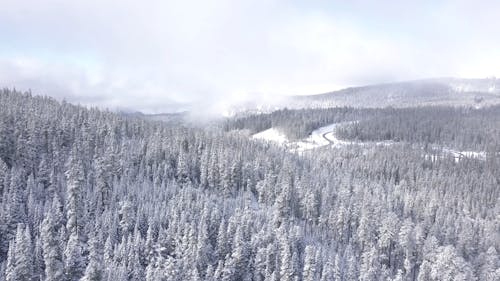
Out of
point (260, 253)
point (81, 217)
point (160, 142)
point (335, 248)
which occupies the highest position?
point (160, 142)

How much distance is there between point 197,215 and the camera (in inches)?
4144

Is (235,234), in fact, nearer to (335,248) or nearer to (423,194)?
(335,248)

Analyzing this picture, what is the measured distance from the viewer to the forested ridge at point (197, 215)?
84.6 m

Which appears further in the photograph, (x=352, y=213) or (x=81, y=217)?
(x=352, y=213)

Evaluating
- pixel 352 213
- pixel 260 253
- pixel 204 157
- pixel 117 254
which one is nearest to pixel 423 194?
pixel 352 213

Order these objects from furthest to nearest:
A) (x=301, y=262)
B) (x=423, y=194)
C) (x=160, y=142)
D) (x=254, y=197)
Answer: (x=423, y=194)
(x=160, y=142)
(x=254, y=197)
(x=301, y=262)

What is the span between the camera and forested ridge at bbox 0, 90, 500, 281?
84.6 m

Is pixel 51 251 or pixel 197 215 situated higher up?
pixel 51 251

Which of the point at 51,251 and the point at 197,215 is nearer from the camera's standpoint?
the point at 51,251

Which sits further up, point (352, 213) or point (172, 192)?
point (172, 192)

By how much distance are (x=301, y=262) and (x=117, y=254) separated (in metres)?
42.9

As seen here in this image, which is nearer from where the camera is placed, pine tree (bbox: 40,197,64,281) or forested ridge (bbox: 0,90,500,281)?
pine tree (bbox: 40,197,64,281)

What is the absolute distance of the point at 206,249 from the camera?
92125mm

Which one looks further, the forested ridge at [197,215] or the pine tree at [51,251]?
the forested ridge at [197,215]
